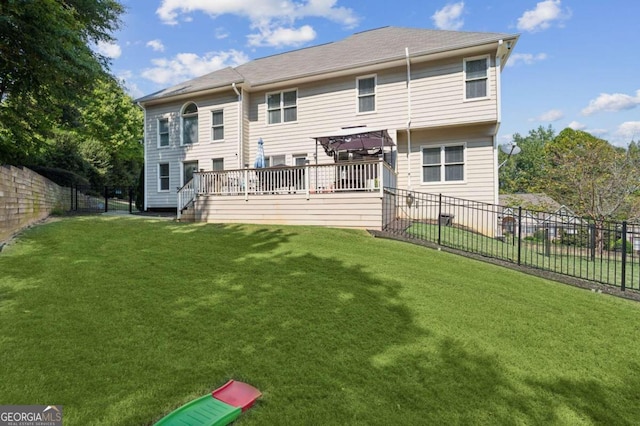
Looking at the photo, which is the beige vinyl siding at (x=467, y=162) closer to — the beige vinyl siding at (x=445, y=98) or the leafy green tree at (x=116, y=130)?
the beige vinyl siding at (x=445, y=98)

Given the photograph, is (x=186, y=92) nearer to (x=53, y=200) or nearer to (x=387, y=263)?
(x=53, y=200)

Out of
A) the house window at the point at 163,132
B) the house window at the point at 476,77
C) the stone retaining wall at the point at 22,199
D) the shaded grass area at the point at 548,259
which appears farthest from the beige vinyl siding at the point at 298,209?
the house window at the point at 163,132

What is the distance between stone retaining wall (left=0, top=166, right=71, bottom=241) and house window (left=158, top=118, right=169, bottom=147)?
537 cm

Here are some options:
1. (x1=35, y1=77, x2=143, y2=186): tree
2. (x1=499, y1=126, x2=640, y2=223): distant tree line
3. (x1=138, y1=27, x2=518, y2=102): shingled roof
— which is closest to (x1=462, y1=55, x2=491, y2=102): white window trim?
(x1=138, y1=27, x2=518, y2=102): shingled roof

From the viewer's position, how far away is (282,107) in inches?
581

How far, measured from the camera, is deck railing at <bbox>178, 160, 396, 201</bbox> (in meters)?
9.68

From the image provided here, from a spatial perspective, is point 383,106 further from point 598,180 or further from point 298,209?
point 598,180

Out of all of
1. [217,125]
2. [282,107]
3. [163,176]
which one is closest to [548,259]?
[282,107]

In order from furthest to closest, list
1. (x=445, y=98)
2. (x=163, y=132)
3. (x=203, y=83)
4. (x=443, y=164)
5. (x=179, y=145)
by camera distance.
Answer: (x=163, y=132)
(x=179, y=145)
(x=203, y=83)
(x=443, y=164)
(x=445, y=98)

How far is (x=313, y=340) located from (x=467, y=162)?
1050cm

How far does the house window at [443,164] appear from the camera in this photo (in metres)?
12.2

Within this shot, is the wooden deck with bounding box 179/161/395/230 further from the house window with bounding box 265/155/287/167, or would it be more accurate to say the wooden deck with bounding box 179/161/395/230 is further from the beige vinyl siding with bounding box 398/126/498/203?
the house window with bounding box 265/155/287/167

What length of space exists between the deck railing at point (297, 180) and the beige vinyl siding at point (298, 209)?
0.21m

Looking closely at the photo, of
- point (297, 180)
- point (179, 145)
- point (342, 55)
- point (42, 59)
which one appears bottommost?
point (297, 180)
